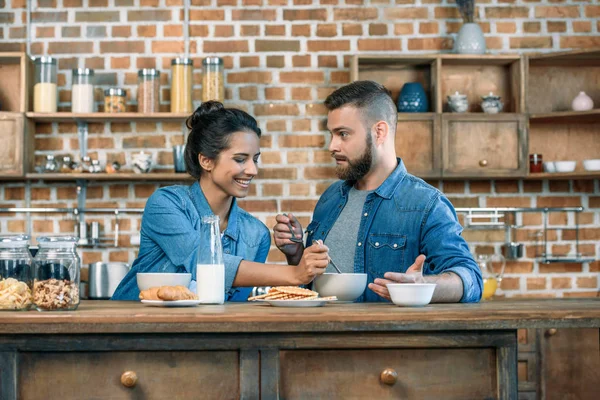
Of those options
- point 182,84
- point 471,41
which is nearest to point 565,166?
point 471,41

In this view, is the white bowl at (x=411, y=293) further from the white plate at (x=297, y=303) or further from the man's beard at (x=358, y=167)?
the man's beard at (x=358, y=167)

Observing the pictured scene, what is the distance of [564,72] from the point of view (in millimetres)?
4617

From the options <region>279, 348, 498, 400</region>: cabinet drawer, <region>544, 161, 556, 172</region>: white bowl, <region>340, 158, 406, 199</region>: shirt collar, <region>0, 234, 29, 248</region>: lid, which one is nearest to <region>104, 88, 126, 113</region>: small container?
<region>340, 158, 406, 199</region>: shirt collar

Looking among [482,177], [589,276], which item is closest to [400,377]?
[482,177]

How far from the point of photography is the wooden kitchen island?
1.81 meters

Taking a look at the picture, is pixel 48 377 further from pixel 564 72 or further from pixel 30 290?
pixel 564 72

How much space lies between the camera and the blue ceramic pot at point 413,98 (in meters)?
4.40

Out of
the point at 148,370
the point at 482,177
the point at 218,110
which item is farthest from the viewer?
the point at 482,177

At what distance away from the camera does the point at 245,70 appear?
4.56 m

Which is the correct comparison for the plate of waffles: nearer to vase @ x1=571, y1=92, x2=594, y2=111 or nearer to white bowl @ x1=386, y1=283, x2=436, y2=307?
white bowl @ x1=386, y1=283, x2=436, y2=307

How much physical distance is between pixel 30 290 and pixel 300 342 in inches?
25.4

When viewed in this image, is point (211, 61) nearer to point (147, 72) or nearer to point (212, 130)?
point (147, 72)

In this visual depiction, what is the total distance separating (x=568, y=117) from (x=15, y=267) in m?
3.25

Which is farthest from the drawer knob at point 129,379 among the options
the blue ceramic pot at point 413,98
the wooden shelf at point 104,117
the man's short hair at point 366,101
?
the blue ceramic pot at point 413,98
